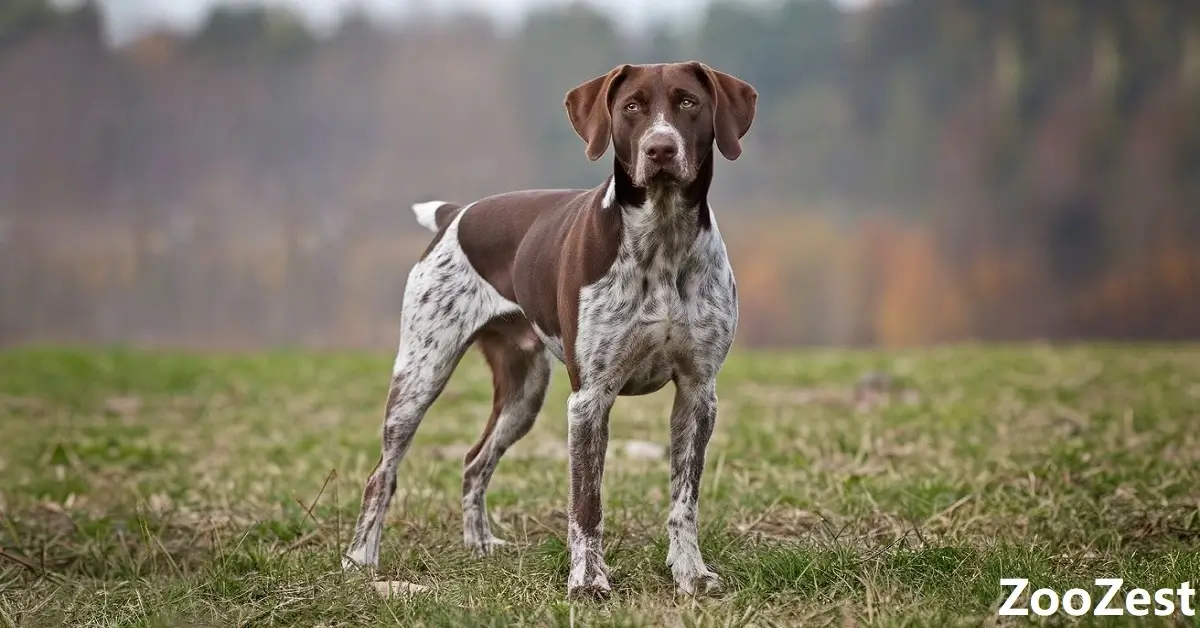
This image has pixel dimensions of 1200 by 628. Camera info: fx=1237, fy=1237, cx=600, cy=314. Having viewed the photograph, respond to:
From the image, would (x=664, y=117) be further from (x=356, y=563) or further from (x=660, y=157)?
(x=356, y=563)

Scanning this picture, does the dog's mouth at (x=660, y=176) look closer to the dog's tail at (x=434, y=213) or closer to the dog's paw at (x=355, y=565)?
the dog's tail at (x=434, y=213)

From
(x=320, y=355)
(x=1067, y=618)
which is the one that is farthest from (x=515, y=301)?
(x=320, y=355)

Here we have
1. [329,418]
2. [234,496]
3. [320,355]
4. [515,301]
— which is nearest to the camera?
[515,301]

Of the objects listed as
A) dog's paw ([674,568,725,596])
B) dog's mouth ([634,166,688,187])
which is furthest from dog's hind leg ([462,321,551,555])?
dog's mouth ([634,166,688,187])

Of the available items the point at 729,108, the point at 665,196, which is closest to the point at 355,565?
the point at 665,196

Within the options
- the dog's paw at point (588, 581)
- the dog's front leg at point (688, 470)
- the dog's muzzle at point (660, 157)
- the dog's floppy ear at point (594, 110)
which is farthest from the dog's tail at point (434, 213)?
the dog's paw at point (588, 581)

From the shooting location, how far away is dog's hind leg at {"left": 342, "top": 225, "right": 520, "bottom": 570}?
17.0 ft

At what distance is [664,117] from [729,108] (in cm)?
29

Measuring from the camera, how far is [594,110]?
4383 mm

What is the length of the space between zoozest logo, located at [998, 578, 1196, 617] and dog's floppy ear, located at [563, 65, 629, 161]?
2.03 m

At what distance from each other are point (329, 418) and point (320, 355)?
6.71 metres

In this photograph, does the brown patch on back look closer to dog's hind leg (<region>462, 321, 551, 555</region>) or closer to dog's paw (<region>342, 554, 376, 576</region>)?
dog's hind leg (<region>462, 321, 551, 555</region>)

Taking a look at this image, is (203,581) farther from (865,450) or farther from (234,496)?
(865,450)

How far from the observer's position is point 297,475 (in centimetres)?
770
